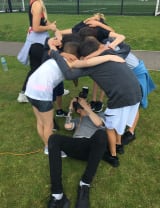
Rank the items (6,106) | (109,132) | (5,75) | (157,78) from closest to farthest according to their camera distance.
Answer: (109,132) → (6,106) → (157,78) → (5,75)

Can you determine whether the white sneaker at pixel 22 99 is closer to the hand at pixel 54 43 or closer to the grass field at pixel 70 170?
the grass field at pixel 70 170

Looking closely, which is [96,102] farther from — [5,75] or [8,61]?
[8,61]

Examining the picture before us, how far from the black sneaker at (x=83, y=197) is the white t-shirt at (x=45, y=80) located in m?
1.02

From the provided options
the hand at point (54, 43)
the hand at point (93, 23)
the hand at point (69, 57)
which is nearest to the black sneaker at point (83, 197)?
the hand at point (69, 57)

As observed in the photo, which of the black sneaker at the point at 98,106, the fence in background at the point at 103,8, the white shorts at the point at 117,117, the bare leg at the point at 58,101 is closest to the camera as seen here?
the white shorts at the point at 117,117

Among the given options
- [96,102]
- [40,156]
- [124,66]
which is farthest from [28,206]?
[96,102]

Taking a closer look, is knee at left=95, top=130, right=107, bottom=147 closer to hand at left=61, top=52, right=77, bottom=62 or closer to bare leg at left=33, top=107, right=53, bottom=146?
bare leg at left=33, top=107, right=53, bottom=146

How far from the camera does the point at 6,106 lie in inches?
199

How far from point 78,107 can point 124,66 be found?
1.01 meters

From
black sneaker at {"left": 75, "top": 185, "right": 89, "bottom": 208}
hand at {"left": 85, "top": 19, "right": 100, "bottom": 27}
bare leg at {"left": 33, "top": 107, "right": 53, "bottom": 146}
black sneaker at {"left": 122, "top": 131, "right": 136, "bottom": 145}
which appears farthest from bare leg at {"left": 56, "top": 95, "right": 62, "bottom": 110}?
black sneaker at {"left": 75, "top": 185, "right": 89, "bottom": 208}

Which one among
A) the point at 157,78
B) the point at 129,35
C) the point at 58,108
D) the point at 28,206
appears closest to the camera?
the point at 28,206

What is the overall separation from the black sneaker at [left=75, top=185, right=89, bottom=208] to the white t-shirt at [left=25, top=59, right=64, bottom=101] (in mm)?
1023

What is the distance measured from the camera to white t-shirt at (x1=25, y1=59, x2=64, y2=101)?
296 cm

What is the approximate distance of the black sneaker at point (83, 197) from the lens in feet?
9.23
